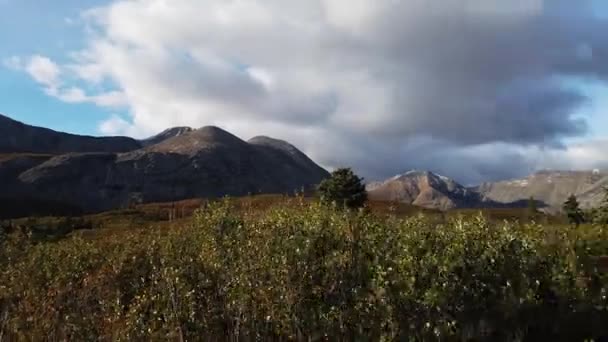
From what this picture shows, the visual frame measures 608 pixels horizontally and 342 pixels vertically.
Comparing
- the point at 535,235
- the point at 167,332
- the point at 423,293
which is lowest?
the point at 167,332

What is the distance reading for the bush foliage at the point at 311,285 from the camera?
53.9ft

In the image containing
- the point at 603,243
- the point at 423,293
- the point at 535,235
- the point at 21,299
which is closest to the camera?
the point at 423,293

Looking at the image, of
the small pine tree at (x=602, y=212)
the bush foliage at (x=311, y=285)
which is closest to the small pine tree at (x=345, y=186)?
the small pine tree at (x=602, y=212)

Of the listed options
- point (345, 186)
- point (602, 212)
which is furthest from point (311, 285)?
point (345, 186)

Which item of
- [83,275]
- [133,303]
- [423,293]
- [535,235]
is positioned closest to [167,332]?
[133,303]

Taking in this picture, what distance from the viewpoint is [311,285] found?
1662 cm

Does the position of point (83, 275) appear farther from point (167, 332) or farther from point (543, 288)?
point (543, 288)

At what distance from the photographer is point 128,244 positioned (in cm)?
1927

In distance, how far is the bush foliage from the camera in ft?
53.9

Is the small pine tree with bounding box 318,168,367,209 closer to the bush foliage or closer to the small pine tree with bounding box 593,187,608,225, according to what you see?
the small pine tree with bounding box 593,187,608,225

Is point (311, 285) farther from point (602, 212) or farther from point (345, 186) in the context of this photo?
point (345, 186)

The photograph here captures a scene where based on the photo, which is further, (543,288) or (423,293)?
(543,288)

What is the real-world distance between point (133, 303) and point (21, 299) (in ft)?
12.5

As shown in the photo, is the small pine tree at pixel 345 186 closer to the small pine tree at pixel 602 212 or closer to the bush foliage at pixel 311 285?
the small pine tree at pixel 602 212
